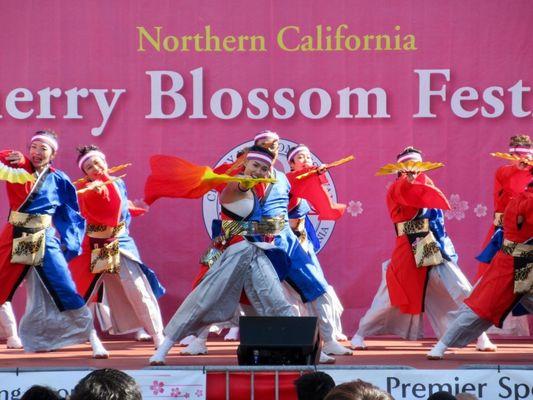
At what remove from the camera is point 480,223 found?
410 inches

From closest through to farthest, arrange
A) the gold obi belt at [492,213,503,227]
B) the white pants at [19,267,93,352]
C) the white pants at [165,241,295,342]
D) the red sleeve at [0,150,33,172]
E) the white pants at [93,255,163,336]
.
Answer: the white pants at [165,241,295,342] < the red sleeve at [0,150,33,172] < the white pants at [19,267,93,352] < the white pants at [93,255,163,336] < the gold obi belt at [492,213,503,227]

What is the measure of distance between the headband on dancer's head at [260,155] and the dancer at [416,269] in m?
1.38

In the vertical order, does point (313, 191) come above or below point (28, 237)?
above

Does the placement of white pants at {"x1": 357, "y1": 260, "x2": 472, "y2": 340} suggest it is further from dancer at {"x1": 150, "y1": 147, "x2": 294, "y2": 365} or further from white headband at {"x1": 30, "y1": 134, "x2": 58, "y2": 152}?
white headband at {"x1": 30, "y1": 134, "x2": 58, "y2": 152}

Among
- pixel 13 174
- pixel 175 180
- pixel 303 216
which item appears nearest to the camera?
pixel 175 180

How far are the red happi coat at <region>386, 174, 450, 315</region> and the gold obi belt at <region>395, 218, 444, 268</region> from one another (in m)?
0.04

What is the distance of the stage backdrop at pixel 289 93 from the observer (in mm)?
10414

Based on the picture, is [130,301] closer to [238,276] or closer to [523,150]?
[238,276]

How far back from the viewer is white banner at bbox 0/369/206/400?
6227 mm

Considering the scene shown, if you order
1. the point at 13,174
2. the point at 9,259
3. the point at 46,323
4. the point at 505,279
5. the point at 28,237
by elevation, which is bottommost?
the point at 46,323

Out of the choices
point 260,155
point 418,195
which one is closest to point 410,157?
point 418,195

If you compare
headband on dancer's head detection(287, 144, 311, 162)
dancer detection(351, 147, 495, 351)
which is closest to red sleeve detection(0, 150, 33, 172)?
headband on dancer's head detection(287, 144, 311, 162)

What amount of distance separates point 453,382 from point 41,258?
320 cm

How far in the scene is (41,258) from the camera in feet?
28.0
